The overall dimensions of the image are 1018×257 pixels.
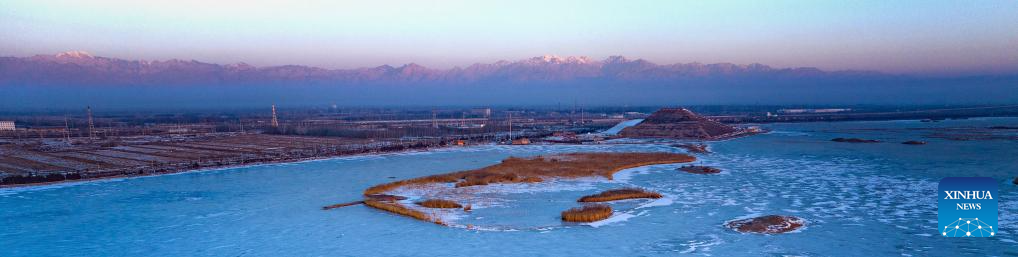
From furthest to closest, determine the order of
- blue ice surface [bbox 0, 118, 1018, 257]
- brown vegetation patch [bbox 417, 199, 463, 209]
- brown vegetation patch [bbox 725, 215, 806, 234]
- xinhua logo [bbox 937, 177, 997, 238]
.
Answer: brown vegetation patch [bbox 417, 199, 463, 209], brown vegetation patch [bbox 725, 215, 806, 234], blue ice surface [bbox 0, 118, 1018, 257], xinhua logo [bbox 937, 177, 997, 238]

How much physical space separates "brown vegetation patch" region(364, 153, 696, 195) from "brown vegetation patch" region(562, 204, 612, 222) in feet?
20.0

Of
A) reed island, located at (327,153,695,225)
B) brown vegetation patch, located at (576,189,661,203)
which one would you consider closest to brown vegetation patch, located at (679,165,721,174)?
reed island, located at (327,153,695,225)

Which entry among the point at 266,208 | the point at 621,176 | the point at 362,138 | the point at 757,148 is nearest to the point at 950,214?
the point at 266,208

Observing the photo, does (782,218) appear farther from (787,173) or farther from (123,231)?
(123,231)

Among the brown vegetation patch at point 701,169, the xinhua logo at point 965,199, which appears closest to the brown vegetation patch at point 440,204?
the brown vegetation patch at point 701,169

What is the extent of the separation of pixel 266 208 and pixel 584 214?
7911 mm

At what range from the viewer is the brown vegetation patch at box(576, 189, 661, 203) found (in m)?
17.0

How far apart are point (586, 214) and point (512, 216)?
1663 mm

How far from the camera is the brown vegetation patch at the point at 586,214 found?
1413cm

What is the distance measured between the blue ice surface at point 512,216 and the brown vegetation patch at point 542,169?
4.05 ft

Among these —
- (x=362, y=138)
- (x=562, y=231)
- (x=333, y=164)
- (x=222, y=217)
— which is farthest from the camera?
(x=362, y=138)

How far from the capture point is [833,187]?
1889 centimetres

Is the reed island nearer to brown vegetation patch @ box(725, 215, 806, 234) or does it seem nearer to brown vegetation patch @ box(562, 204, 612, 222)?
brown vegetation patch @ box(562, 204, 612, 222)

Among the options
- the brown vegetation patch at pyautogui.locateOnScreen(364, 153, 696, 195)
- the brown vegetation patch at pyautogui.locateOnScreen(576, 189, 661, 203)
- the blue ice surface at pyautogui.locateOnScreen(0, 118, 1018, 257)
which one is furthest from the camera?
the brown vegetation patch at pyautogui.locateOnScreen(364, 153, 696, 195)
